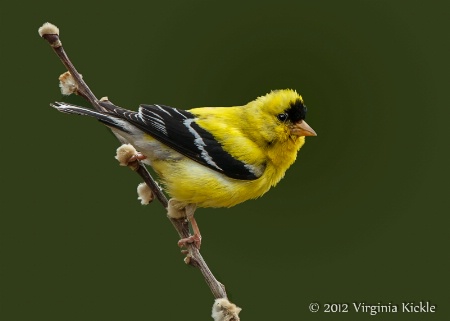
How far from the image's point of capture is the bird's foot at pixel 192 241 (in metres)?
3.14

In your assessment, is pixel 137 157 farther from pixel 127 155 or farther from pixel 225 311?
pixel 225 311

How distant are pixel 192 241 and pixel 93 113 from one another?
2.93 feet

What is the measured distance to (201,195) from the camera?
129 inches

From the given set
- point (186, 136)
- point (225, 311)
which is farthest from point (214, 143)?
point (225, 311)

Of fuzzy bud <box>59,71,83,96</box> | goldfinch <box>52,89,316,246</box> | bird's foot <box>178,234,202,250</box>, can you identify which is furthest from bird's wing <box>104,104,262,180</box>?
bird's foot <box>178,234,202,250</box>

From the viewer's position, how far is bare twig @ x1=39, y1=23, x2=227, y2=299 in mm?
2896

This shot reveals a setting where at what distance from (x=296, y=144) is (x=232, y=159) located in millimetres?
417

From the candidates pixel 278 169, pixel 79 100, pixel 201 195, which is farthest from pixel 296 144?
pixel 79 100

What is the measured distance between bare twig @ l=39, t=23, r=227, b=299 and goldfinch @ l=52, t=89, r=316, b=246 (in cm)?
10

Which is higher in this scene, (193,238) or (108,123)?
(108,123)

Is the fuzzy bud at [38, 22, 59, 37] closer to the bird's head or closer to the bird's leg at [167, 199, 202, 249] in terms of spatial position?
the bird's leg at [167, 199, 202, 249]

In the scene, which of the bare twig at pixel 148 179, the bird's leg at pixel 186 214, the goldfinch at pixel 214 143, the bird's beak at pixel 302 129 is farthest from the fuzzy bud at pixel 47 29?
the bird's beak at pixel 302 129

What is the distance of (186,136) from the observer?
10.7 feet

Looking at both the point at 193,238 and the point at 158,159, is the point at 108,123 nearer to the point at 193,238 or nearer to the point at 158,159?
the point at 158,159
